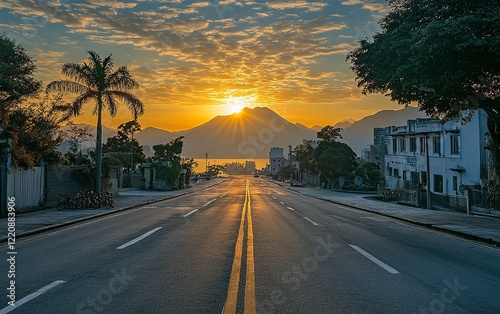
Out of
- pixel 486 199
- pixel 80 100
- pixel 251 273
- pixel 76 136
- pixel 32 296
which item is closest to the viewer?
pixel 32 296

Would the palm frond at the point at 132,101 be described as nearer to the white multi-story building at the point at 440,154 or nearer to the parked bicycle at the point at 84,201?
the parked bicycle at the point at 84,201

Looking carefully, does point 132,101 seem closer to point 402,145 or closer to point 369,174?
point 402,145

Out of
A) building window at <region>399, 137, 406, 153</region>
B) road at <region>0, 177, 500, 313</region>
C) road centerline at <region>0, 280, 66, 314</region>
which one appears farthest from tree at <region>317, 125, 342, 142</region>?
road centerline at <region>0, 280, 66, 314</region>

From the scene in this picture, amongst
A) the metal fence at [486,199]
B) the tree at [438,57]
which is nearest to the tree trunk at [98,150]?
the tree at [438,57]

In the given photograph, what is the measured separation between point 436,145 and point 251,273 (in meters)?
42.1

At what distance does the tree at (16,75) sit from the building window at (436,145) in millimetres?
37601

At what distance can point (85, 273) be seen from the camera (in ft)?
28.1

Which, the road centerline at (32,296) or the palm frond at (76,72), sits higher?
the palm frond at (76,72)

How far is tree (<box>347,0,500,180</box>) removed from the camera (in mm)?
14883

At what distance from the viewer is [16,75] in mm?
25922

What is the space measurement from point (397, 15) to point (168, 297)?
17.4 metres

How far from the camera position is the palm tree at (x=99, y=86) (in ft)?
91.7

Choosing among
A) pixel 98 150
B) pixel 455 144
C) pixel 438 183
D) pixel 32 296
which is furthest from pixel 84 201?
pixel 438 183

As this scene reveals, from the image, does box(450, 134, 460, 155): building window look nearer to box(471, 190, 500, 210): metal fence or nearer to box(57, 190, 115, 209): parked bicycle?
box(471, 190, 500, 210): metal fence
